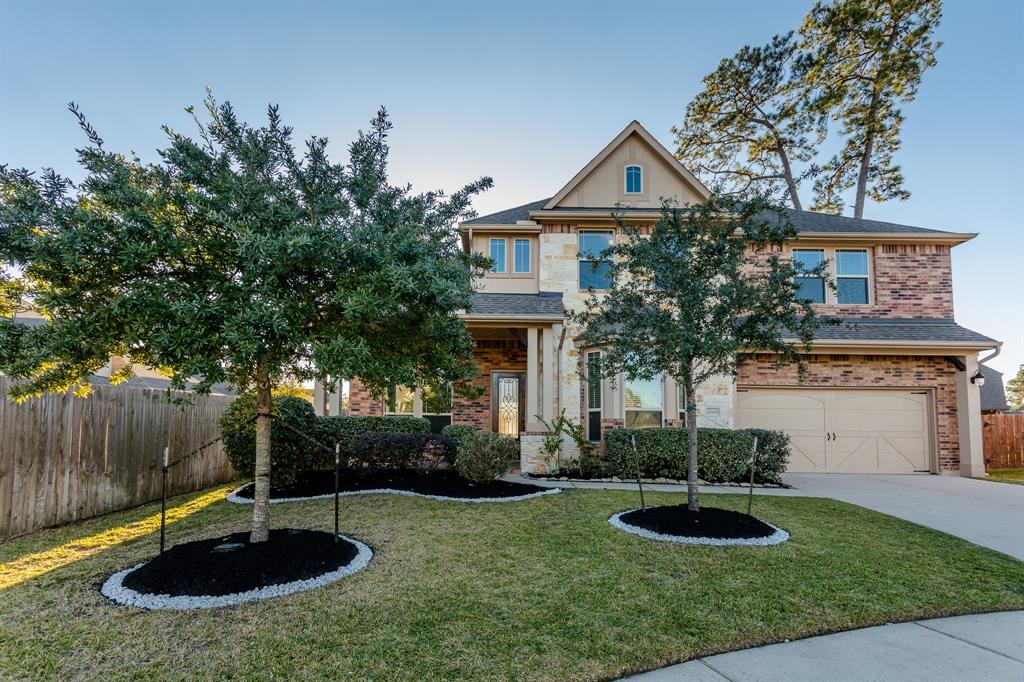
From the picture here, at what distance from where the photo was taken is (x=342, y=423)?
36.7ft

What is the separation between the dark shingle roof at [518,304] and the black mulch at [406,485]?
3585 mm

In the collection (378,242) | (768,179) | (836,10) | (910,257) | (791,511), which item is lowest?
(791,511)

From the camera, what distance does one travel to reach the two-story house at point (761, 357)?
11.8m

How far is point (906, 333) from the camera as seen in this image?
12180 mm

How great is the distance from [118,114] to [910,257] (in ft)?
55.6

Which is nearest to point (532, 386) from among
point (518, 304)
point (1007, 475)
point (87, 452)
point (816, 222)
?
point (518, 304)

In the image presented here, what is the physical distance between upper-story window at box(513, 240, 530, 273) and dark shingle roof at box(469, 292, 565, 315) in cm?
97

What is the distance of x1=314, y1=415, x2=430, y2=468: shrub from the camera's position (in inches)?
379

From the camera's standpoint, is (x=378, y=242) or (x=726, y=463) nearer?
(x=378, y=242)

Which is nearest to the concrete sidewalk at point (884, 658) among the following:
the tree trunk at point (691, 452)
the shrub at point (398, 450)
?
the tree trunk at point (691, 452)

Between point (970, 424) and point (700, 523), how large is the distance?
1031 centimetres

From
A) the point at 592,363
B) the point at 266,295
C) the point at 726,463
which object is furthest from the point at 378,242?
the point at 726,463

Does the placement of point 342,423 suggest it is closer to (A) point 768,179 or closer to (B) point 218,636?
(B) point 218,636

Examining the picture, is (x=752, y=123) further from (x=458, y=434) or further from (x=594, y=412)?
(x=458, y=434)
